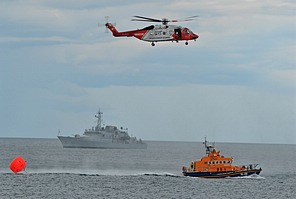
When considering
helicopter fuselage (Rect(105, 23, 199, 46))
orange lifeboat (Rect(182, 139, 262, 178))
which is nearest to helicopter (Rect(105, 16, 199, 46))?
helicopter fuselage (Rect(105, 23, 199, 46))

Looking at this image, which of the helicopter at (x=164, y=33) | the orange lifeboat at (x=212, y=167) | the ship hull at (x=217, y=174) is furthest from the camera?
the ship hull at (x=217, y=174)

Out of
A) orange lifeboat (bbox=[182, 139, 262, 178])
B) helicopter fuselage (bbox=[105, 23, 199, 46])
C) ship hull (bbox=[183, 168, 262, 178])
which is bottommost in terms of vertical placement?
ship hull (bbox=[183, 168, 262, 178])

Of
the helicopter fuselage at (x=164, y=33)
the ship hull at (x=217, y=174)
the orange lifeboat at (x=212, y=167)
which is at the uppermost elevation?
the helicopter fuselage at (x=164, y=33)

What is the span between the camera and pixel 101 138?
197 metres

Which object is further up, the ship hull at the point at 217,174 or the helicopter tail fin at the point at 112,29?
the helicopter tail fin at the point at 112,29

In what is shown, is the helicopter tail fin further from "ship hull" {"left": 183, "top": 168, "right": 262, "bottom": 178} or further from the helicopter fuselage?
"ship hull" {"left": 183, "top": 168, "right": 262, "bottom": 178}

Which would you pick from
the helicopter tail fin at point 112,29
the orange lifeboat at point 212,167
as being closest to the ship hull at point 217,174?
the orange lifeboat at point 212,167

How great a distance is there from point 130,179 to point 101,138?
116 m

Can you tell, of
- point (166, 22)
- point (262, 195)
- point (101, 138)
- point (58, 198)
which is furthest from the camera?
point (101, 138)

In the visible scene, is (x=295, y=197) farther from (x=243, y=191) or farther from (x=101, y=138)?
(x=101, y=138)

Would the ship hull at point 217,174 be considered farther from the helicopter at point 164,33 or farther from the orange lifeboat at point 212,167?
the helicopter at point 164,33

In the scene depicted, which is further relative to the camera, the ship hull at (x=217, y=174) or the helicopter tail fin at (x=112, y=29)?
the ship hull at (x=217, y=174)

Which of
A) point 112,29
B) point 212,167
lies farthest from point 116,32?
point 212,167

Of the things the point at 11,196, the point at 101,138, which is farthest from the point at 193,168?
the point at 101,138
